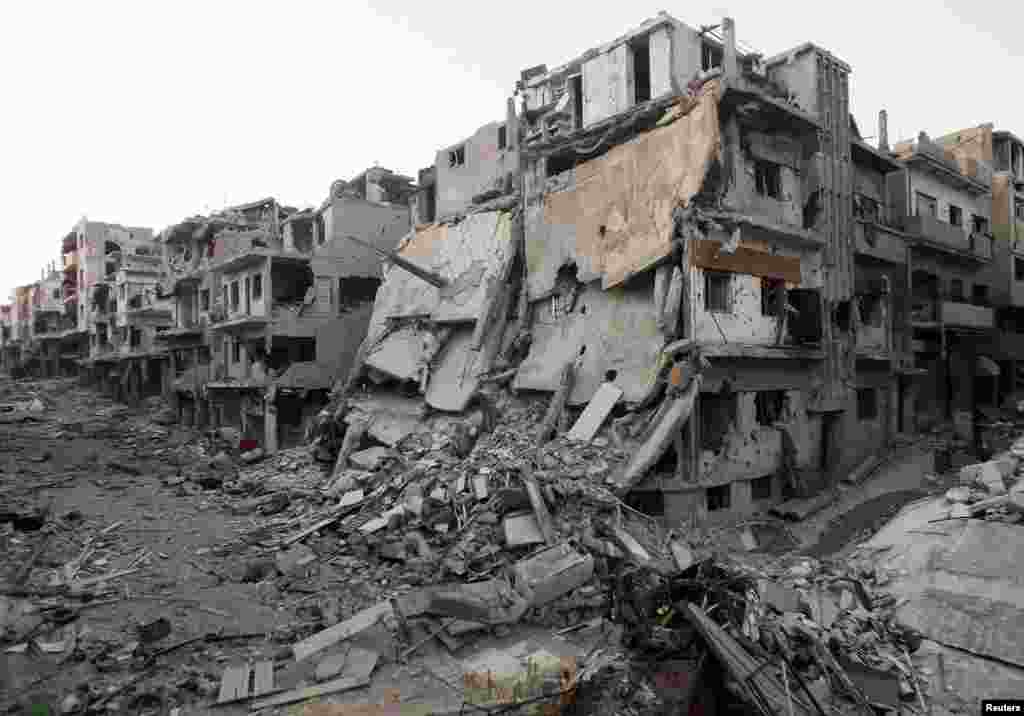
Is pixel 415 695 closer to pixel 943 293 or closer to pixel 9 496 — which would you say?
pixel 9 496

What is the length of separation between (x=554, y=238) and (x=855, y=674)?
12643mm

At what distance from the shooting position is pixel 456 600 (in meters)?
9.05

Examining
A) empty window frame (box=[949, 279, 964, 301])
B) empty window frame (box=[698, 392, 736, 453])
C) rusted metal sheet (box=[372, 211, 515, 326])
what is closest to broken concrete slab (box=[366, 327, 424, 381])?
rusted metal sheet (box=[372, 211, 515, 326])

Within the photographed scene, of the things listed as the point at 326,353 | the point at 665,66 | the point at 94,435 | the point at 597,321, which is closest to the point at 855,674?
the point at 597,321

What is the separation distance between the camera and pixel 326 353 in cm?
2677

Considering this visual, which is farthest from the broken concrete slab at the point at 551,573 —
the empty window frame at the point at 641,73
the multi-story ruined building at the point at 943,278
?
the multi-story ruined building at the point at 943,278

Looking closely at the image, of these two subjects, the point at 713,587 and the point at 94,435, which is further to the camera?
the point at 94,435

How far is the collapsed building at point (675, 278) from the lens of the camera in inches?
583

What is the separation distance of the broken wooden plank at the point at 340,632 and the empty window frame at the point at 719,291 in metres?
10.0

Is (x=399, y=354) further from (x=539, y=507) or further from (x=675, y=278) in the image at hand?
(x=539, y=507)

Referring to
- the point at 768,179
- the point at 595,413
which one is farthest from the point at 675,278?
the point at 768,179

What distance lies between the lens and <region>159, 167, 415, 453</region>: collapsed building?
25.9 metres

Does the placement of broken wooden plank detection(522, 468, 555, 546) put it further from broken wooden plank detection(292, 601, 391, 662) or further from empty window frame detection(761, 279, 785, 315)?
empty window frame detection(761, 279, 785, 315)

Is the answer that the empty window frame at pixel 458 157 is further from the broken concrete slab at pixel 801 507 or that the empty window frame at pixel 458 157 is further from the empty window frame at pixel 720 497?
the broken concrete slab at pixel 801 507
